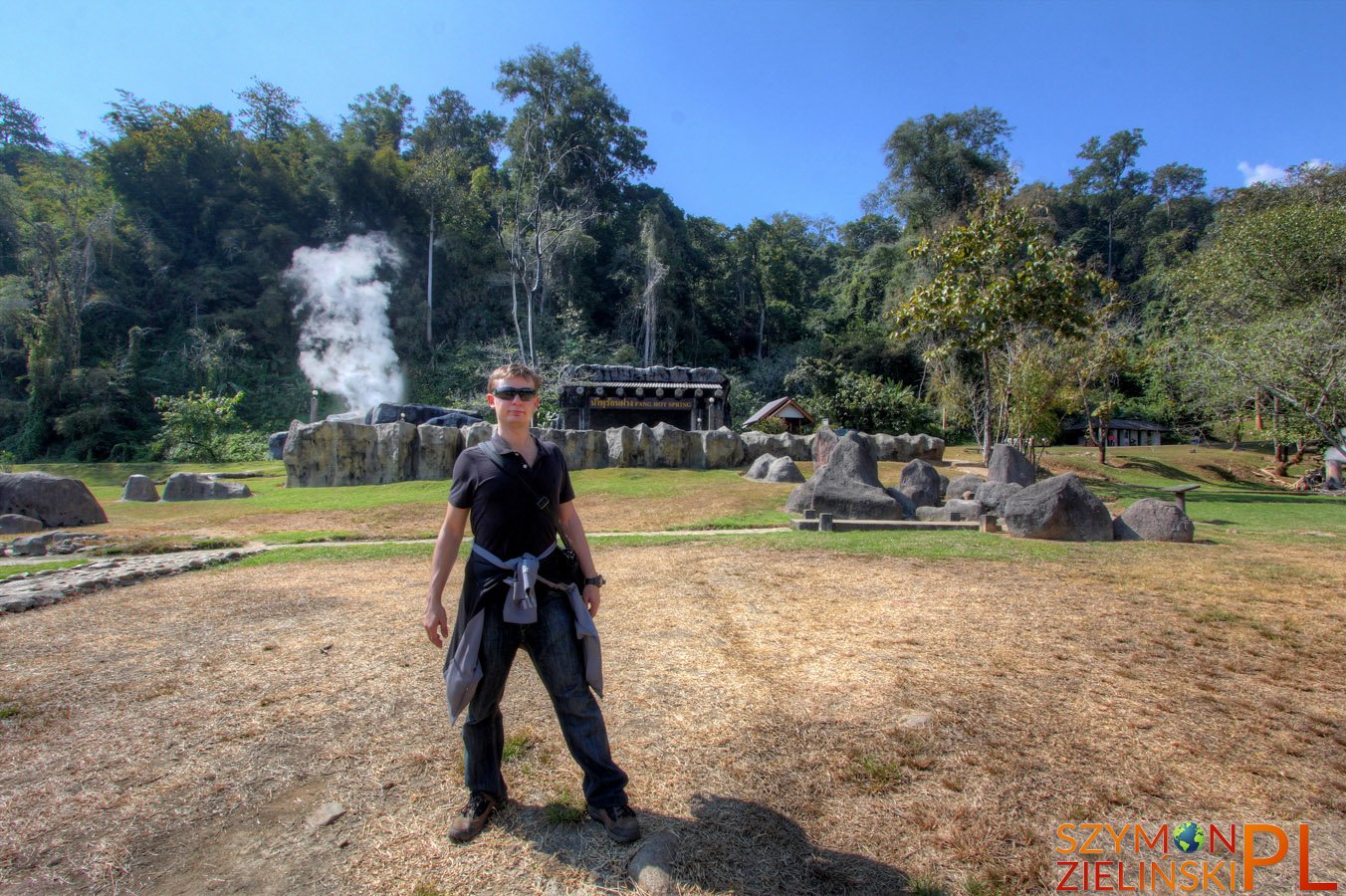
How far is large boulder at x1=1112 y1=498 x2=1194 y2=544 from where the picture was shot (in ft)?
28.0

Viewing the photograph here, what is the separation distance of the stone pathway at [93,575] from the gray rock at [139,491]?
932 cm

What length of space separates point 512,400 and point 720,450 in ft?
58.4

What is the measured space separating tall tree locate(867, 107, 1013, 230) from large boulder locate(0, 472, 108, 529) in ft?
130

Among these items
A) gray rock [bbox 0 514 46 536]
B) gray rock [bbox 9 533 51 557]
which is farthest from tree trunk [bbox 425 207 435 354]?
gray rock [bbox 9 533 51 557]

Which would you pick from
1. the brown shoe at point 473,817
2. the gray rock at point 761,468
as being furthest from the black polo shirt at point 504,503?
the gray rock at point 761,468

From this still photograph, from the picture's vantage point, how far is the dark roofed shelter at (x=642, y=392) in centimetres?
2606

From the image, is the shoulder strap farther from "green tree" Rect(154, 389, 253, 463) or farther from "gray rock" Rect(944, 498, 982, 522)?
"green tree" Rect(154, 389, 253, 463)

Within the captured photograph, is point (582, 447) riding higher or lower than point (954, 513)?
higher

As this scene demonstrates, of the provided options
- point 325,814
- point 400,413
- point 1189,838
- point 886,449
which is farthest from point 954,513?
point 400,413

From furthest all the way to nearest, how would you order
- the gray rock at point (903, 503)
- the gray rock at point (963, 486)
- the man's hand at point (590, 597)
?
the gray rock at point (963, 486), the gray rock at point (903, 503), the man's hand at point (590, 597)

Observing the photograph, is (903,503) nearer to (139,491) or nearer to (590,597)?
(590,597)

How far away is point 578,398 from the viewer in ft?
86.5

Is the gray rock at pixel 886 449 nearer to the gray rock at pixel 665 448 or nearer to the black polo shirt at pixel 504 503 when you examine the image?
the gray rock at pixel 665 448

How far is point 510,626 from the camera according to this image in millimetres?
2414
